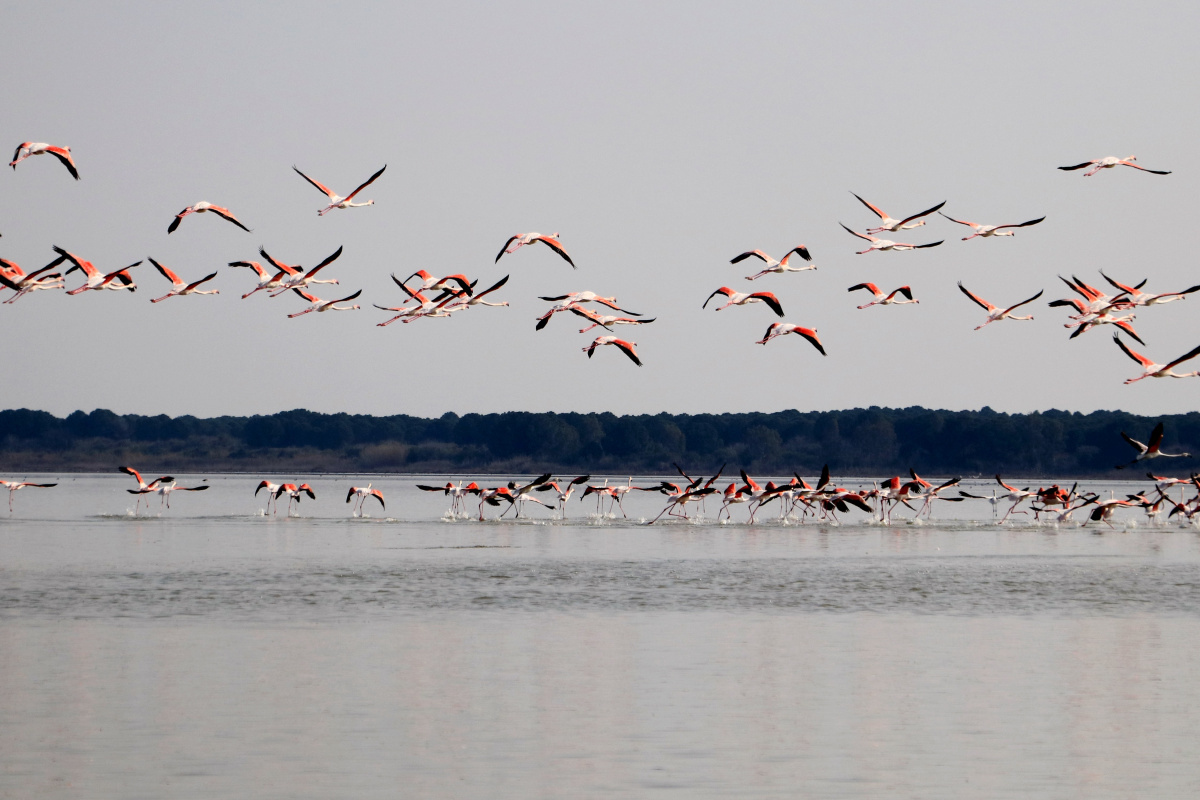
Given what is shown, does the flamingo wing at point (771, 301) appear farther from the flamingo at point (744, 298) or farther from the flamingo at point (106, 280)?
the flamingo at point (106, 280)

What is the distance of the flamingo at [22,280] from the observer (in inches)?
1083

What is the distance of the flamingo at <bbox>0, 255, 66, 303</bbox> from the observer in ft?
90.3

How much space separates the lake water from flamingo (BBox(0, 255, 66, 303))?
5.45 metres

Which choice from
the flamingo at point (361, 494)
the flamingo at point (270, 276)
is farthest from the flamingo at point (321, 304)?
the flamingo at point (361, 494)

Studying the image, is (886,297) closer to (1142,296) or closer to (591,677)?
(1142,296)

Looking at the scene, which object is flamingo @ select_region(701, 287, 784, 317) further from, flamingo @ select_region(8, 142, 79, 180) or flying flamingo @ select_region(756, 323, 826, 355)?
flamingo @ select_region(8, 142, 79, 180)

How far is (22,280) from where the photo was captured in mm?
27797

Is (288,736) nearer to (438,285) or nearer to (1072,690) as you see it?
(1072,690)

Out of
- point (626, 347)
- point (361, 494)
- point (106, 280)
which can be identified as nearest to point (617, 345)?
point (626, 347)

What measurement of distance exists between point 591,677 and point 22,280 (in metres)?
15.6

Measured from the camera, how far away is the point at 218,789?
12.1m

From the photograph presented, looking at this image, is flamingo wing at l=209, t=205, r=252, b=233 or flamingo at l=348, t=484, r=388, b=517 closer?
flamingo wing at l=209, t=205, r=252, b=233

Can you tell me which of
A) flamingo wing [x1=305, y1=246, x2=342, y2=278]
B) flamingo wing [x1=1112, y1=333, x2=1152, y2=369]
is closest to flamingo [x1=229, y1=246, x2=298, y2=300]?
flamingo wing [x1=305, y1=246, x2=342, y2=278]

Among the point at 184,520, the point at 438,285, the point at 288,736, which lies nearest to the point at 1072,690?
the point at 288,736
